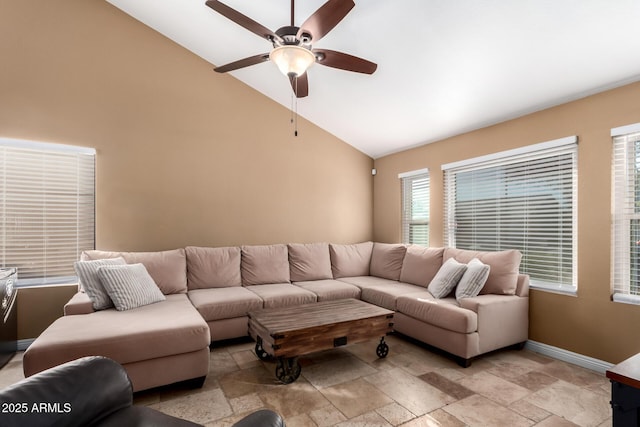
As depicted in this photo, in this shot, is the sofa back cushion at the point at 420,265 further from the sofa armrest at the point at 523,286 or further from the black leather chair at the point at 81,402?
the black leather chair at the point at 81,402

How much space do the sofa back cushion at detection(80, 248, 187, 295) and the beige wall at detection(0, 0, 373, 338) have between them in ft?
1.07

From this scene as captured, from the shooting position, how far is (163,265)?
11.0 ft

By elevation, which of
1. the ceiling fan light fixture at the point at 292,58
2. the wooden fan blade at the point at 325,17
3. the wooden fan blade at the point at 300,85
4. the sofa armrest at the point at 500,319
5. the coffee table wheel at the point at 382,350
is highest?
the wooden fan blade at the point at 325,17

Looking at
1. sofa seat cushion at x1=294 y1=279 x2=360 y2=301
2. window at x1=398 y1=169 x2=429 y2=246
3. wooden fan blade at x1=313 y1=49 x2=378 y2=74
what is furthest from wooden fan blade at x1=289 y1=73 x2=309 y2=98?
window at x1=398 y1=169 x2=429 y2=246

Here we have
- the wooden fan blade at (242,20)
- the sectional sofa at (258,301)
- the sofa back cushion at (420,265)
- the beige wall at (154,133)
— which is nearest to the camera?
the wooden fan blade at (242,20)

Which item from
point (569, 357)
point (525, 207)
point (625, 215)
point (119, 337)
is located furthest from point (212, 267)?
point (625, 215)

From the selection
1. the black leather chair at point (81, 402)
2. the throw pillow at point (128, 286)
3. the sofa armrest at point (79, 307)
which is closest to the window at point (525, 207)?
the black leather chair at point (81, 402)

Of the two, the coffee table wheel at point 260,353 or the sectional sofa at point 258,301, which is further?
the coffee table wheel at point 260,353

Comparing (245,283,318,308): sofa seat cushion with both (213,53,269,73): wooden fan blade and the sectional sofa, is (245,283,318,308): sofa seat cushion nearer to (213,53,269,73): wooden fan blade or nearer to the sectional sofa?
the sectional sofa

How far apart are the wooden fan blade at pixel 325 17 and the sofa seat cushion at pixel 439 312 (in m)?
A: 2.49

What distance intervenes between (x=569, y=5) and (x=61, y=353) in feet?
13.0

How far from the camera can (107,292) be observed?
268 centimetres

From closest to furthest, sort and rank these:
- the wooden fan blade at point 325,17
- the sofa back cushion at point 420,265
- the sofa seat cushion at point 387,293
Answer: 1. the wooden fan blade at point 325,17
2. the sofa seat cushion at point 387,293
3. the sofa back cushion at point 420,265

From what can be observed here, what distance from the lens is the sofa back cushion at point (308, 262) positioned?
423 cm
